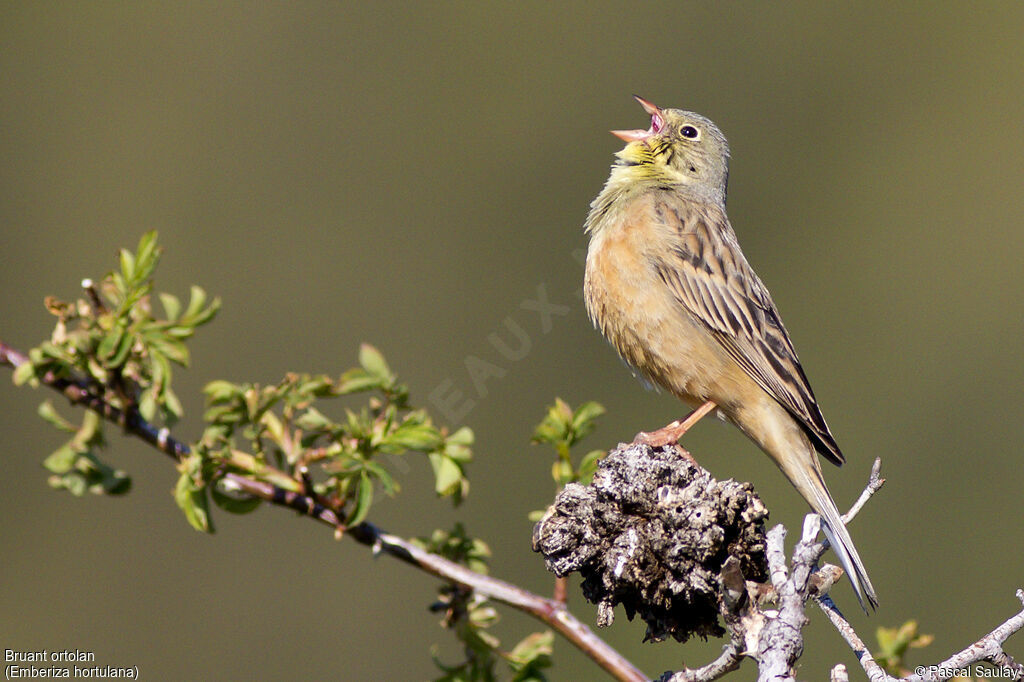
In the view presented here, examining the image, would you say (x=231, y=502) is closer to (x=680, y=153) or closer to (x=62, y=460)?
(x=62, y=460)

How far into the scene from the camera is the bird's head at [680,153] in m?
6.00

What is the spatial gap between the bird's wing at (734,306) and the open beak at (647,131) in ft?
2.24

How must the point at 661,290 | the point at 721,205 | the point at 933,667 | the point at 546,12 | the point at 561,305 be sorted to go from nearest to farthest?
the point at 933,667
the point at 661,290
the point at 721,205
the point at 561,305
the point at 546,12

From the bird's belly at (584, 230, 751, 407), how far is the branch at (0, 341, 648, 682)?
2139mm

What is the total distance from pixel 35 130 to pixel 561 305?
21.7 ft

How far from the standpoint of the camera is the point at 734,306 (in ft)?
17.2

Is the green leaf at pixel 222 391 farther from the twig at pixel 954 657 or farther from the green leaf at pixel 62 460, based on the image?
the twig at pixel 954 657

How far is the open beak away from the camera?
612cm

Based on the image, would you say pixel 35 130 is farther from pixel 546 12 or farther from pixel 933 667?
pixel 933 667

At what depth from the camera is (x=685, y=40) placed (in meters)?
14.5

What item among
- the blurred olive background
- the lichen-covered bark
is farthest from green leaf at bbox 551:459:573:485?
the blurred olive background

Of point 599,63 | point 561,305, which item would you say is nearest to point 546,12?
point 599,63

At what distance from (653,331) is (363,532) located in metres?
2.30

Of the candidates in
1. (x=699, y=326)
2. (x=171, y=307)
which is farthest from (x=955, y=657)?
(x=699, y=326)
